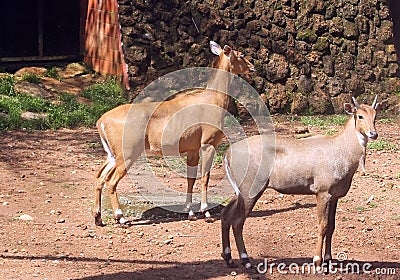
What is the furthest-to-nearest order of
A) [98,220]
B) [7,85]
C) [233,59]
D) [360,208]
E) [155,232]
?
[7,85] → [233,59] → [360,208] → [98,220] → [155,232]

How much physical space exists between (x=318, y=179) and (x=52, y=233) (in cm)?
278

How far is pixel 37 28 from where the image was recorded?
1681 centimetres

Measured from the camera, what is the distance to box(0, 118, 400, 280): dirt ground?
7.34m

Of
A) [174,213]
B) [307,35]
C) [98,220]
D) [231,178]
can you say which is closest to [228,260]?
[231,178]

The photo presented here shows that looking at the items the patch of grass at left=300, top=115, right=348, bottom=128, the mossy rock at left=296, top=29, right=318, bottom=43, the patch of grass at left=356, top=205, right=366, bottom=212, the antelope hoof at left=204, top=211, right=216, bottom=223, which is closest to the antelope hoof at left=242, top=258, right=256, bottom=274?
the antelope hoof at left=204, top=211, right=216, bottom=223

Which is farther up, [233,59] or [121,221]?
[233,59]

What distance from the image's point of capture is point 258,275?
718 centimetres

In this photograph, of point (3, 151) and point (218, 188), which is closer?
point (218, 188)

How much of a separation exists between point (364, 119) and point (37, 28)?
10944 mm

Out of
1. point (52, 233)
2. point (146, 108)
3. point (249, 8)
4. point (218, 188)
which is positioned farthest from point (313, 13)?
point (52, 233)

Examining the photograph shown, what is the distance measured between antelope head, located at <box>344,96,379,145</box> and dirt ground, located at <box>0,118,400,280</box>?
1200 millimetres

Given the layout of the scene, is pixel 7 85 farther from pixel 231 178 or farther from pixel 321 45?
pixel 231 178

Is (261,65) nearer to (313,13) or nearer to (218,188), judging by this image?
(313,13)

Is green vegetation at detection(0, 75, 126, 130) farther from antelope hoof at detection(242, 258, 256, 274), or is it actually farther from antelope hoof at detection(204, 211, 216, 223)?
antelope hoof at detection(242, 258, 256, 274)
